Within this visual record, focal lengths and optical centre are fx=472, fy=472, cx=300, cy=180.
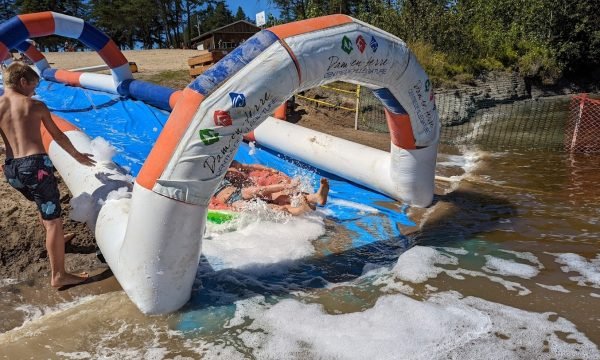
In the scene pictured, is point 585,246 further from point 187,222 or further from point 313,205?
point 187,222

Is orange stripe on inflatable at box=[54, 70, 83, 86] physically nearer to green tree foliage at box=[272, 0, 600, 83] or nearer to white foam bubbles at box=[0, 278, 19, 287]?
white foam bubbles at box=[0, 278, 19, 287]

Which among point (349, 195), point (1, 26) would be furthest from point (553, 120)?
point (1, 26)

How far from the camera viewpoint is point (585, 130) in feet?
31.3

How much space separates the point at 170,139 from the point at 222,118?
393 mm

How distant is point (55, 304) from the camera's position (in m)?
3.54

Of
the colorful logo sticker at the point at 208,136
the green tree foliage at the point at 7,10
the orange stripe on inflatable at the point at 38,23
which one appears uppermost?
the green tree foliage at the point at 7,10

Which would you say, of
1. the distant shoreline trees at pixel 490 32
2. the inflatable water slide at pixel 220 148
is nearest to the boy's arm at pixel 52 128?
the inflatable water slide at pixel 220 148

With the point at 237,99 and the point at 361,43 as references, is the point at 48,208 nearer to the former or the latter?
the point at 237,99

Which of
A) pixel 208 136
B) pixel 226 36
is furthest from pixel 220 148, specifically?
pixel 226 36

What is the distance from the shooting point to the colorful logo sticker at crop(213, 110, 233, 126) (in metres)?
3.33

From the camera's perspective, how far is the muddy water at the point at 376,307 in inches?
116

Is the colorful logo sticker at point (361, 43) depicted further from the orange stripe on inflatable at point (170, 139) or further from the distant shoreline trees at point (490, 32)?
the distant shoreline trees at point (490, 32)

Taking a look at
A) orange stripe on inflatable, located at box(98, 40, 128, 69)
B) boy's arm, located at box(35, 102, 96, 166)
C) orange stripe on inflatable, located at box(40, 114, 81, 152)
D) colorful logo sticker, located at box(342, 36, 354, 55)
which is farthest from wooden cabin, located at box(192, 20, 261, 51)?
boy's arm, located at box(35, 102, 96, 166)

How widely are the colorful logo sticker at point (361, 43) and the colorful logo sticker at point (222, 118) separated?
62.9 inches
